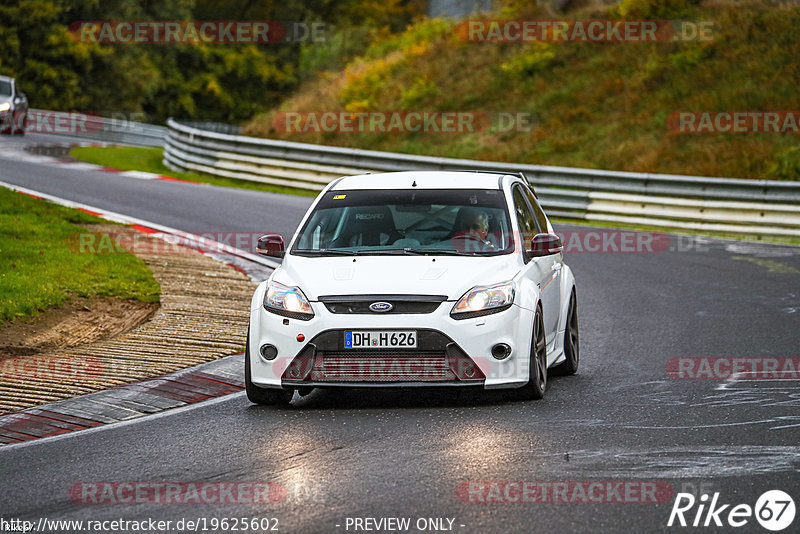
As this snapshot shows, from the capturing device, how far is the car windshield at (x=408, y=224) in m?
9.36

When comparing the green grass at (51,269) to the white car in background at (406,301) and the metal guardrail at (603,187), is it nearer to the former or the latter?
the white car in background at (406,301)

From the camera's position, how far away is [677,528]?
5699mm

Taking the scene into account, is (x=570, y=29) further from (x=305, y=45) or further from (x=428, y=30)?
(x=305, y=45)

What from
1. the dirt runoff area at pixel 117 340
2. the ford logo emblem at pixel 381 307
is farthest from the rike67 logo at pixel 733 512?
the dirt runoff area at pixel 117 340

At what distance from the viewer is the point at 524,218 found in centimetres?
1010

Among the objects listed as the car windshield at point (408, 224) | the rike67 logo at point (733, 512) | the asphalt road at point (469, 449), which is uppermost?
the car windshield at point (408, 224)

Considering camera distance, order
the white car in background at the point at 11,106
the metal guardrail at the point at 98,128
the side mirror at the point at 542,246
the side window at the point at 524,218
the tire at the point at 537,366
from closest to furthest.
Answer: the tire at the point at 537,366
the side mirror at the point at 542,246
the side window at the point at 524,218
the white car in background at the point at 11,106
the metal guardrail at the point at 98,128

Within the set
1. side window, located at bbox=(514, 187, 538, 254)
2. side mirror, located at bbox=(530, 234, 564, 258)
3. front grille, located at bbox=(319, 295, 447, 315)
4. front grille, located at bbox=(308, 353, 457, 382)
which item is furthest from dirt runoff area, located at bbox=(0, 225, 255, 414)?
side mirror, located at bbox=(530, 234, 564, 258)

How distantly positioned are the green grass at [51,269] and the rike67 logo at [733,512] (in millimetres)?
7318

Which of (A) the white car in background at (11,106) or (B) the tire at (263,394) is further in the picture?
(A) the white car in background at (11,106)

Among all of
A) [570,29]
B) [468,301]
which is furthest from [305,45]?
[468,301]

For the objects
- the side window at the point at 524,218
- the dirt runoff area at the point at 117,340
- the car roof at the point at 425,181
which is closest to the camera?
the dirt runoff area at the point at 117,340

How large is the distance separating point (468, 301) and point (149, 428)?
229 cm

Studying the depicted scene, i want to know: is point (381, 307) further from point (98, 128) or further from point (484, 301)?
point (98, 128)
